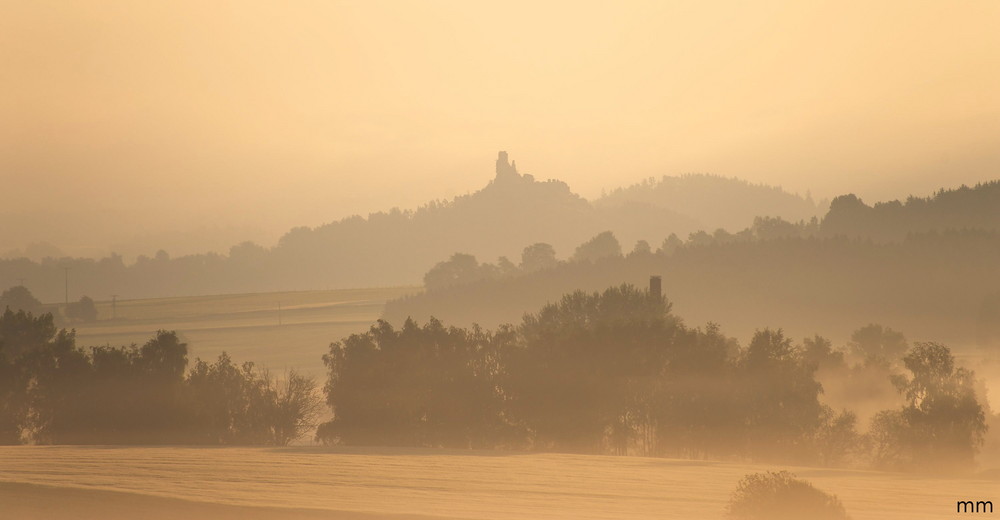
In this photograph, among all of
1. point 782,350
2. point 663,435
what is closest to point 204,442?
point 663,435

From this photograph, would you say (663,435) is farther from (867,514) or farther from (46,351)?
(46,351)

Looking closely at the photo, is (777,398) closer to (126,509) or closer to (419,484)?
(419,484)

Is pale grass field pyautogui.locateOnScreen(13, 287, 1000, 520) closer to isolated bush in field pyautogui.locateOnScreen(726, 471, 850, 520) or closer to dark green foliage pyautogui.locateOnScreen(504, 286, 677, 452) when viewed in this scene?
isolated bush in field pyautogui.locateOnScreen(726, 471, 850, 520)

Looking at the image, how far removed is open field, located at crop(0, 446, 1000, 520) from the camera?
97.9 ft

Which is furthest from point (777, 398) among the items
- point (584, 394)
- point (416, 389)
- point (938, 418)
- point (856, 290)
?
point (856, 290)

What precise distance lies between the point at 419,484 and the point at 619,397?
96.5ft

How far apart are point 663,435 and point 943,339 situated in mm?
110832

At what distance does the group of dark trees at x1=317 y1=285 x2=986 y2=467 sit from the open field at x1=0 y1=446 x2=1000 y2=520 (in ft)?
38.7

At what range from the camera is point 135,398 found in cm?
5972

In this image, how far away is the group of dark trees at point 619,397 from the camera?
57906 millimetres

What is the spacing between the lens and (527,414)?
60.9 metres

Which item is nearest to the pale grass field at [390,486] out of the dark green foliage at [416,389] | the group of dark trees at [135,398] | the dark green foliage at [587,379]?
the dark green foliage at [416,389]

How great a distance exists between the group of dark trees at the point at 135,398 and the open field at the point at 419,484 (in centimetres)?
1086

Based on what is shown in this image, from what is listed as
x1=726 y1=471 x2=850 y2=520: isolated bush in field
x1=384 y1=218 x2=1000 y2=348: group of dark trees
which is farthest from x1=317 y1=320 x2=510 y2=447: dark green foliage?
x1=384 y1=218 x2=1000 y2=348: group of dark trees
